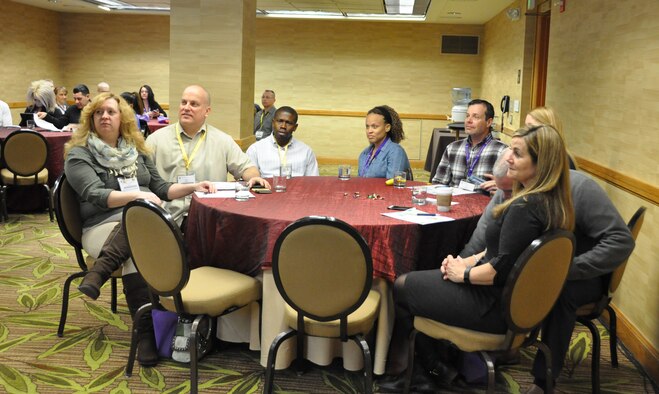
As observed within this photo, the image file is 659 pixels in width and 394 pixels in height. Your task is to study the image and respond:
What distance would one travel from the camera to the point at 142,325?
3803 millimetres

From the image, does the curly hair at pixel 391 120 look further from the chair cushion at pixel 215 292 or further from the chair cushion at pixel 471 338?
the chair cushion at pixel 471 338

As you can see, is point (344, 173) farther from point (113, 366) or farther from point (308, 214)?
point (113, 366)

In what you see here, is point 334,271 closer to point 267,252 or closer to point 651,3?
point 267,252

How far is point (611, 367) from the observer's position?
388cm

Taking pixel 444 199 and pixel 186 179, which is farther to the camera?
pixel 186 179

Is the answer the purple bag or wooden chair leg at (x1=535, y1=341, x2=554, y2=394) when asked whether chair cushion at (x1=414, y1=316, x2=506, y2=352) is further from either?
the purple bag

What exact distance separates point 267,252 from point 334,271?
1.86 feet

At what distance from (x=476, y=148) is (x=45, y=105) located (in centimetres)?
637

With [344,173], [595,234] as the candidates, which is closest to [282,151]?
[344,173]

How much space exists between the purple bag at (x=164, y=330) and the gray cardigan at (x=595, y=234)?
2140 mm

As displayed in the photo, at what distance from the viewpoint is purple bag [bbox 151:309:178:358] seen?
3803mm

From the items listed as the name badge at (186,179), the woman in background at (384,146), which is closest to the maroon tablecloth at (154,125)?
the woman in background at (384,146)

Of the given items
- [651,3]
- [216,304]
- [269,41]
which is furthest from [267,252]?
[269,41]

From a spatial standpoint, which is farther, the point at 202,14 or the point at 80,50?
the point at 80,50
